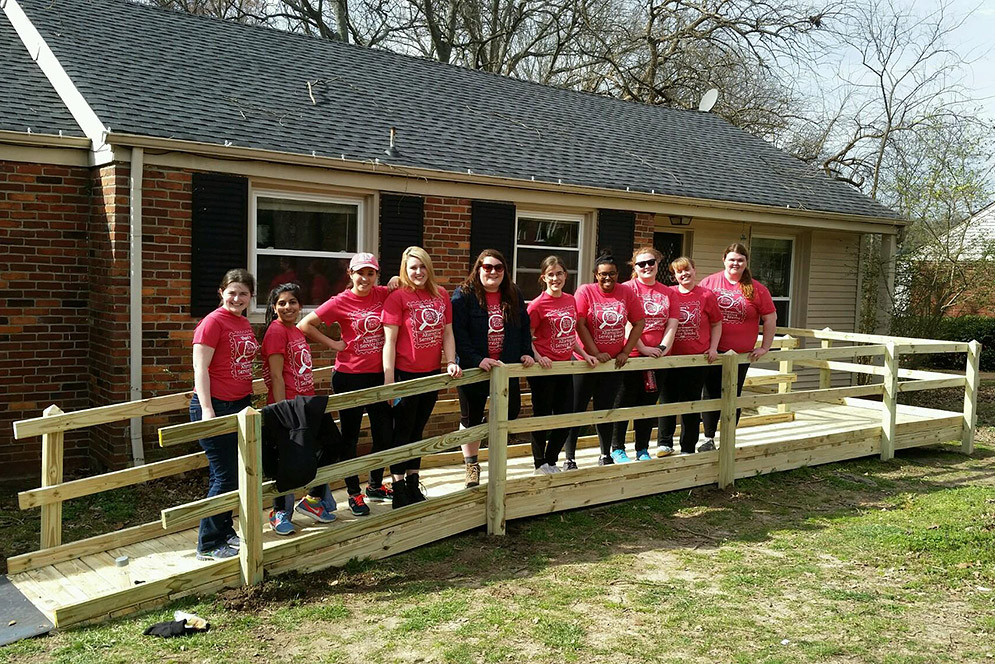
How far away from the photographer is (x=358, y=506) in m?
5.24

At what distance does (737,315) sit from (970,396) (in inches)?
141

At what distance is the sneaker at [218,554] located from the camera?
4.65 meters

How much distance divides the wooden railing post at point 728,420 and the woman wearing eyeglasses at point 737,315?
0.33 ft

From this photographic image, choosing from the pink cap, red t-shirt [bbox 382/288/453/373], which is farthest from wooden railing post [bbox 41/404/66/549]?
red t-shirt [bbox 382/288/453/373]

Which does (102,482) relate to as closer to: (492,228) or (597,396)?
(597,396)

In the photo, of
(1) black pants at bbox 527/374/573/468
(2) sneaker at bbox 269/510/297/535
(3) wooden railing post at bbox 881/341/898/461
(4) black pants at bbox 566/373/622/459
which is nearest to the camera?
(2) sneaker at bbox 269/510/297/535

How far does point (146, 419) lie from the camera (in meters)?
7.12

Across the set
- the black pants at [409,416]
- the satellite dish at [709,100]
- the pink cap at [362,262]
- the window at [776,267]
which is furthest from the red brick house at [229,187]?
the satellite dish at [709,100]

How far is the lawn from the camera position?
3947 millimetres

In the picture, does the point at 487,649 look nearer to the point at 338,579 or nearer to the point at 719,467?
the point at 338,579

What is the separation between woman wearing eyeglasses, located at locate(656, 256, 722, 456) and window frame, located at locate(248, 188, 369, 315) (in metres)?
3.20

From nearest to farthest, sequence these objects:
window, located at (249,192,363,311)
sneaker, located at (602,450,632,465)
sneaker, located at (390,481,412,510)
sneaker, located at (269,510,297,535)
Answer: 1. sneaker, located at (269,510,297,535)
2. sneaker, located at (390,481,412,510)
3. sneaker, located at (602,450,632,465)
4. window, located at (249,192,363,311)

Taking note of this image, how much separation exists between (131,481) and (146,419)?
103 inches

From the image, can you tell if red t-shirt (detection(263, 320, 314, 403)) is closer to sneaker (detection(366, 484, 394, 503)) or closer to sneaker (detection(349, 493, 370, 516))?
sneaker (detection(349, 493, 370, 516))
